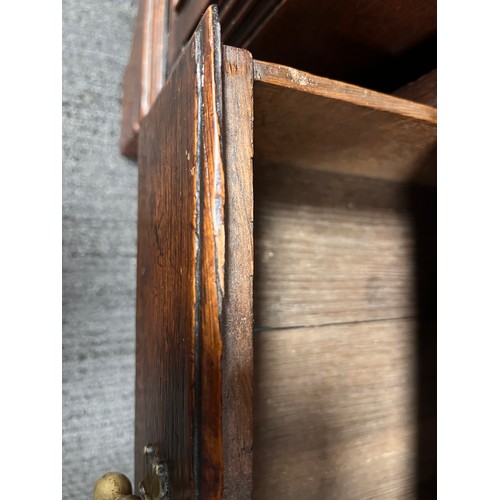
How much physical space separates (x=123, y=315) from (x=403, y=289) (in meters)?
0.58

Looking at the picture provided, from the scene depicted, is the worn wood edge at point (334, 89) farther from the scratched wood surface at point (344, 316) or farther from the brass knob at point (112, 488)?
the brass knob at point (112, 488)

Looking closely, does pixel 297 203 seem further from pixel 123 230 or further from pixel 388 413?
pixel 388 413

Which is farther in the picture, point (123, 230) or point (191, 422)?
point (123, 230)

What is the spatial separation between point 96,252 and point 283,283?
1.23ft

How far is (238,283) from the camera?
396 mm

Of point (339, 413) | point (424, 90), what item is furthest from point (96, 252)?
point (424, 90)

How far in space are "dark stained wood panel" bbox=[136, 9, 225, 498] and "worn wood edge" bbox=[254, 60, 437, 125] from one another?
66mm

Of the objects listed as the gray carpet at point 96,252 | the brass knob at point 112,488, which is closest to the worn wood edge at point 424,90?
the gray carpet at point 96,252

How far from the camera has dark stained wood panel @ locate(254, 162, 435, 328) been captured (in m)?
0.74

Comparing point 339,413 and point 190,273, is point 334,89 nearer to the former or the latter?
point 190,273

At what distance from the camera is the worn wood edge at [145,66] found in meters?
0.69

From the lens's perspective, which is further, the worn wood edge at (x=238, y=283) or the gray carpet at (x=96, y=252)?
the gray carpet at (x=96, y=252)

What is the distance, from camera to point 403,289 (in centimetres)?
86

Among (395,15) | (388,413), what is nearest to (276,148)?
(395,15)
